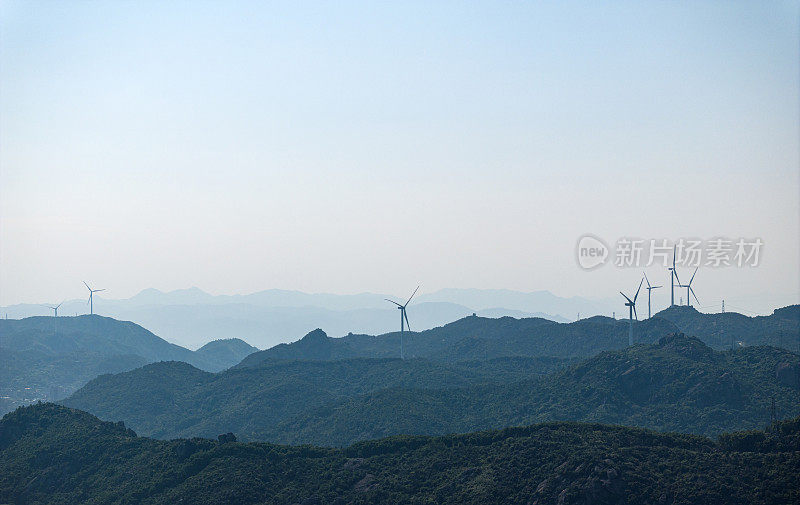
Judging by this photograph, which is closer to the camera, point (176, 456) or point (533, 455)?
point (533, 455)

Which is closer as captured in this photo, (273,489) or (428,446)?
(273,489)

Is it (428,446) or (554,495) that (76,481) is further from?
(554,495)

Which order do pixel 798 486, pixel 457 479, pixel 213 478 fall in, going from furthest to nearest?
pixel 213 478, pixel 457 479, pixel 798 486

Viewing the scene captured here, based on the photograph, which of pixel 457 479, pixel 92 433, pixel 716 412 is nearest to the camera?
pixel 457 479

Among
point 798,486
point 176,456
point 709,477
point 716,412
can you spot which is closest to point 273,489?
point 176,456

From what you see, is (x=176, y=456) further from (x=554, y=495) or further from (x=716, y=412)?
(x=716, y=412)

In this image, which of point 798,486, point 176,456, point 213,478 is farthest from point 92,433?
point 798,486
